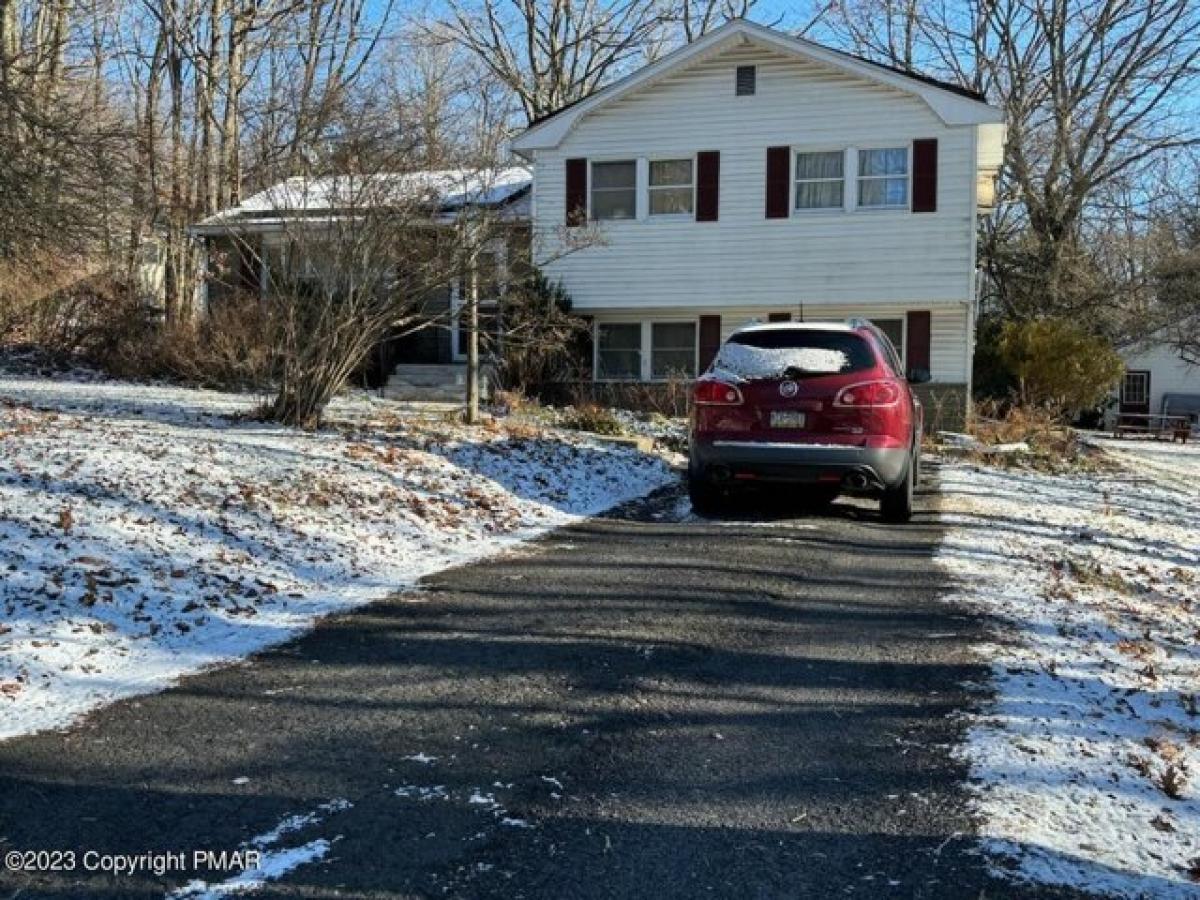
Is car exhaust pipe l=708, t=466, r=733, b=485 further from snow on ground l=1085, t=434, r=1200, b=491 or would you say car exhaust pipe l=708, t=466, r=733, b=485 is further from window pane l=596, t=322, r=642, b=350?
window pane l=596, t=322, r=642, b=350

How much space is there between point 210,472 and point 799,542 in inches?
190

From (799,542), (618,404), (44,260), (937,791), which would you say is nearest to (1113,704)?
(937,791)

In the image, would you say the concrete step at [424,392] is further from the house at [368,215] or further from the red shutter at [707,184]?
the red shutter at [707,184]

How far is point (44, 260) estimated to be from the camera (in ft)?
42.0

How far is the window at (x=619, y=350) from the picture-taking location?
22469 mm

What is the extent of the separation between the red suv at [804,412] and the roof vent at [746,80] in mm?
13093

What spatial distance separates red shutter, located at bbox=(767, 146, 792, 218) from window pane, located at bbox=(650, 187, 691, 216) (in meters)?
1.71

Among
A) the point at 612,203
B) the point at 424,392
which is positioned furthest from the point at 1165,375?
the point at 424,392

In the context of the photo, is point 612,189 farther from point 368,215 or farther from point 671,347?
point 368,215

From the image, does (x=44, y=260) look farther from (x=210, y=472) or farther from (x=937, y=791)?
(x=937, y=791)

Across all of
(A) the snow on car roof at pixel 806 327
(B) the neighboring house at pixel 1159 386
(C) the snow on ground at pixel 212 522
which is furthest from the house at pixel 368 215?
(B) the neighboring house at pixel 1159 386

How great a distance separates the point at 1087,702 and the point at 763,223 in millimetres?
17167

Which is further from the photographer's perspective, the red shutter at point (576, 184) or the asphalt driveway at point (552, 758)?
the red shutter at point (576, 184)

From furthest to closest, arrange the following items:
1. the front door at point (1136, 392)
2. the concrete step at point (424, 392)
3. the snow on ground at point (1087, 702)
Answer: the front door at point (1136, 392), the concrete step at point (424, 392), the snow on ground at point (1087, 702)
